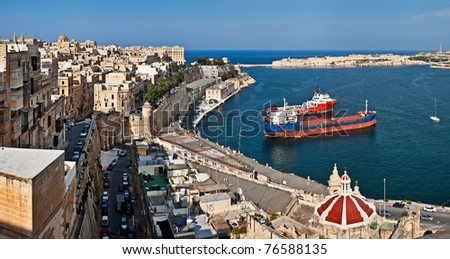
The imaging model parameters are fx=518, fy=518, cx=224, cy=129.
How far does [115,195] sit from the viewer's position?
8086 millimetres

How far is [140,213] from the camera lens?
21.5ft

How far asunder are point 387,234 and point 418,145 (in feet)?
33.0

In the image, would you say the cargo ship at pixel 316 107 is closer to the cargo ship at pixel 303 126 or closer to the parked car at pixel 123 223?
the cargo ship at pixel 303 126

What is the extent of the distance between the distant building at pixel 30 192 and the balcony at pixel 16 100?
2291mm

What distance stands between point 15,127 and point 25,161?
8.36ft

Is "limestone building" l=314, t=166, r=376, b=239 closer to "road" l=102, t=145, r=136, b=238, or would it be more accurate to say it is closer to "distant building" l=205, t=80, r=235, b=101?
"road" l=102, t=145, r=136, b=238

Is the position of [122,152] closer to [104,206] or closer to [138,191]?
[104,206]

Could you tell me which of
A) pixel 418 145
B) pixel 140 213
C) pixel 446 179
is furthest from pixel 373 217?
pixel 418 145

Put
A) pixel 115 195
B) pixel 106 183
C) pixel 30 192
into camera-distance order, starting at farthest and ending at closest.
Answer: pixel 106 183, pixel 115 195, pixel 30 192

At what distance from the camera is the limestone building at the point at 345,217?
472 cm

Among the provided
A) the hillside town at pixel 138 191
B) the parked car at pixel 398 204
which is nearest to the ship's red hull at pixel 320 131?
the hillside town at pixel 138 191

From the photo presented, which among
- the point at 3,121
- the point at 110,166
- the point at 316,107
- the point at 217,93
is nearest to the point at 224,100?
the point at 217,93

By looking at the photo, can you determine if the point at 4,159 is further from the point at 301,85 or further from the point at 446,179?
the point at 301,85

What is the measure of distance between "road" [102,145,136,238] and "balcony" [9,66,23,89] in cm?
208
